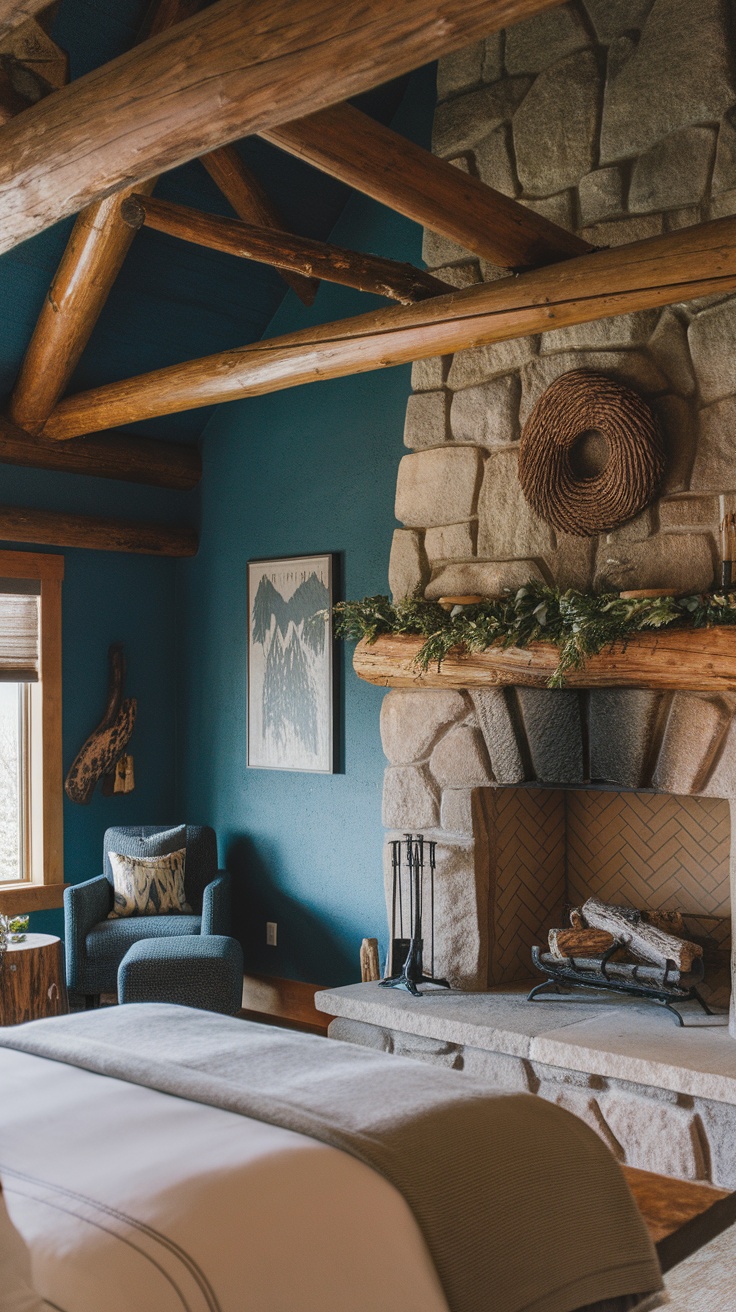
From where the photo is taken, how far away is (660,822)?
Result: 4348 millimetres

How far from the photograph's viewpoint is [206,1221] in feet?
4.98

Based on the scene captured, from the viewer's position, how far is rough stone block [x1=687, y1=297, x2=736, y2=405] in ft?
12.1

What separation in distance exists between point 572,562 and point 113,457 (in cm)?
276

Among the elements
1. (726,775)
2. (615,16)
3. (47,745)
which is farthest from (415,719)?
(615,16)

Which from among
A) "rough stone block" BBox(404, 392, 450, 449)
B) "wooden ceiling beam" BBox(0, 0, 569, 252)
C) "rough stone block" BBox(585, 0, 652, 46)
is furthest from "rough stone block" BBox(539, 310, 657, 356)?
"wooden ceiling beam" BBox(0, 0, 569, 252)

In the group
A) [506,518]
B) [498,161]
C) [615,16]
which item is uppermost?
[615,16]

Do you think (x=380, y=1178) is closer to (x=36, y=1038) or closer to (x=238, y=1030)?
(x=238, y=1030)

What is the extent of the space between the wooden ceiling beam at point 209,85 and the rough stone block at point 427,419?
6.21 ft

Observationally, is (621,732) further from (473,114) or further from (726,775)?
(473,114)

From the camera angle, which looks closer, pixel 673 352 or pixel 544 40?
pixel 673 352

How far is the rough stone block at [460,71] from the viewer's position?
4.46 metres

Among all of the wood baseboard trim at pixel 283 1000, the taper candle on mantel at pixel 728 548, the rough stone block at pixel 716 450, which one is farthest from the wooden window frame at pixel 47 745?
the taper candle on mantel at pixel 728 548

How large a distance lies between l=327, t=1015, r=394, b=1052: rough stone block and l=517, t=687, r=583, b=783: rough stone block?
107 cm

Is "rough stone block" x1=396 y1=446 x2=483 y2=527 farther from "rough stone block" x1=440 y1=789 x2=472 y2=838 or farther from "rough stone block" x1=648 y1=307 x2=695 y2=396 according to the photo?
"rough stone block" x1=440 y1=789 x2=472 y2=838
